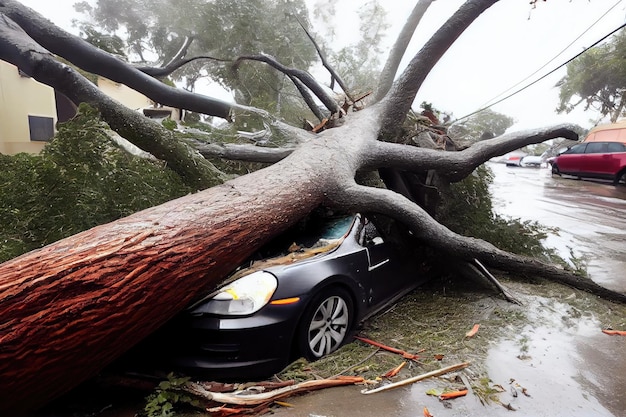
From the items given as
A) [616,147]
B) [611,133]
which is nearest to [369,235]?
[616,147]

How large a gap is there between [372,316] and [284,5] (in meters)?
12.2

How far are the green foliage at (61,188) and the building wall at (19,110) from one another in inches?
194

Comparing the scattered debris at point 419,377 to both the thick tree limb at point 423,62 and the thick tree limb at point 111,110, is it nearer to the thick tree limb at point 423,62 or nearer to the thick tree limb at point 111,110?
the thick tree limb at point 111,110

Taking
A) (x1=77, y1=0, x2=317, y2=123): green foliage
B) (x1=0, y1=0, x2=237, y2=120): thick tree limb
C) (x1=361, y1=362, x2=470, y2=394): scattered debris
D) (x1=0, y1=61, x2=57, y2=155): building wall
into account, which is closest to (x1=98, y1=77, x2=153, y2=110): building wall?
(x1=0, y1=61, x2=57, y2=155): building wall

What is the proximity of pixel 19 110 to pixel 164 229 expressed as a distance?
29.0ft

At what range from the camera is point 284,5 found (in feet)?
40.7

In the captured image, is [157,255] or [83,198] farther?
[83,198]

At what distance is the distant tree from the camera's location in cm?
1842

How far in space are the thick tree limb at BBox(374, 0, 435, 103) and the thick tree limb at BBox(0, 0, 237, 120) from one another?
2451 mm

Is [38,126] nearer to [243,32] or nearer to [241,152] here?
[243,32]

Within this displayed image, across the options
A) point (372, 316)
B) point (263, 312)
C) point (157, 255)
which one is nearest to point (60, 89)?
point (157, 255)

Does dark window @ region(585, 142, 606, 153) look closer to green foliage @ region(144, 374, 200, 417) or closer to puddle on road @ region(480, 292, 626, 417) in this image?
puddle on road @ region(480, 292, 626, 417)

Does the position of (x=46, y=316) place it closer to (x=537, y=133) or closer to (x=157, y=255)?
(x=157, y=255)

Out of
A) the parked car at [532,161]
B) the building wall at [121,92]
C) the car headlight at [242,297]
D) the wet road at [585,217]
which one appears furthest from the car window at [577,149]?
the car headlight at [242,297]
